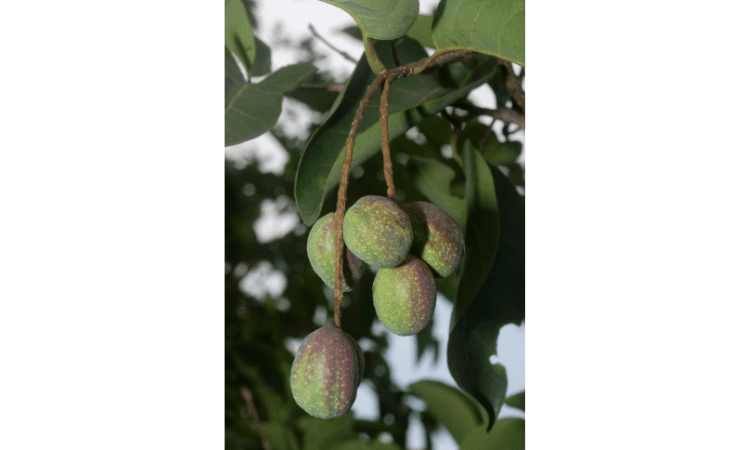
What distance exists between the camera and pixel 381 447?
2.92 feet

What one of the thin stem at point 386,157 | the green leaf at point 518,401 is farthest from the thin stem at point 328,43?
the green leaf at point 518,401

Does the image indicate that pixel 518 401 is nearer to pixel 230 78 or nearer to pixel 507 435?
pixel 507 435

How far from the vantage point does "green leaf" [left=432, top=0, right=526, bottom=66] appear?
60 centimetres

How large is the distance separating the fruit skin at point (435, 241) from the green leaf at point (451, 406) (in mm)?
374

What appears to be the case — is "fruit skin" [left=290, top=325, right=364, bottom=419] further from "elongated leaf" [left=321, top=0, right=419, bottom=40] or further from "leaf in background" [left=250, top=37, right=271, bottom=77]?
"leaf in background" [left=250, top=37, right=271, bottom=77]

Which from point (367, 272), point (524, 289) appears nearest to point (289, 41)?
point (367, 272)

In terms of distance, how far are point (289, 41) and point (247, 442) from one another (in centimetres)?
64

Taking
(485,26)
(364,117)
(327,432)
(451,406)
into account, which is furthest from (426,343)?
(485,26)

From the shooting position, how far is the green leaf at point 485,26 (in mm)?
599

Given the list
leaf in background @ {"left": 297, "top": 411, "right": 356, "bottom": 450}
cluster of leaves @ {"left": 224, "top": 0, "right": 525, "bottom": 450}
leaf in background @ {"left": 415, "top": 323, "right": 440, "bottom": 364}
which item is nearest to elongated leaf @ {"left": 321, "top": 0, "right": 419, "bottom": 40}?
cluster of leaves @ {"left": 224, "top": 0, "right": 525, "bottom": 450}

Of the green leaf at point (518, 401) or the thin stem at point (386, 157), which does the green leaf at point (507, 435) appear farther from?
the thin stem at point (386, 157)

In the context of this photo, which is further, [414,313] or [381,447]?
[381,447]

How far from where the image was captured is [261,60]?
0.86 m

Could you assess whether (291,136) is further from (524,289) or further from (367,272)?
(524,289)
